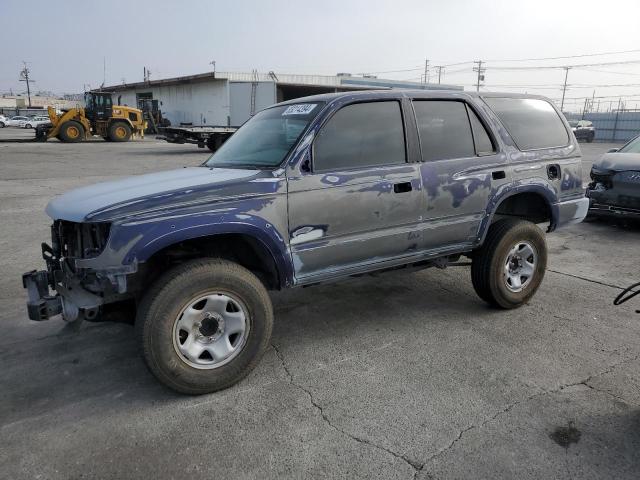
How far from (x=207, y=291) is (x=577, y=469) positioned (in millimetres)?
2239

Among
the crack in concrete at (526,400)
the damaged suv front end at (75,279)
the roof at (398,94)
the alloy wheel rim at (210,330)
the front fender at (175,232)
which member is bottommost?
the crack in concrete at (526,400)

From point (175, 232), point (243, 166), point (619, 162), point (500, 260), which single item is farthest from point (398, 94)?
point (619, 162)

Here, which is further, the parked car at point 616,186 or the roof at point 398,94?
the parked car at point 616,186

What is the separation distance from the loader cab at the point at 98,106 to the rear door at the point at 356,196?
92.7ft

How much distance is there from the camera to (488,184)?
405 cm

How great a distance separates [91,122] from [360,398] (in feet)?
99.0

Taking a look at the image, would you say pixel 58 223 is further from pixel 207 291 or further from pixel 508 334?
pixel 508 334

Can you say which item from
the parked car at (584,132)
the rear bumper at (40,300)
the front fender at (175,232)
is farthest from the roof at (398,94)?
the parked car at (584,132)

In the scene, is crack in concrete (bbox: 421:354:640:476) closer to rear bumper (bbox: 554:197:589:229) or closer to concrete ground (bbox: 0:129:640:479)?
concrete ground (bbox: 0:129:640:479)

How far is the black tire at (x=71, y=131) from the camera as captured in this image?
27406mm

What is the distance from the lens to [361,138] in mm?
3576

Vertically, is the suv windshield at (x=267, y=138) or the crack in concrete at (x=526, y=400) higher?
the suv windshield at (x=267, y=138)

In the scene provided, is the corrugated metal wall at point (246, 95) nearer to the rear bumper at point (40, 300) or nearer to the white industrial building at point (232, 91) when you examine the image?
the white industrial building at point (232, 91)

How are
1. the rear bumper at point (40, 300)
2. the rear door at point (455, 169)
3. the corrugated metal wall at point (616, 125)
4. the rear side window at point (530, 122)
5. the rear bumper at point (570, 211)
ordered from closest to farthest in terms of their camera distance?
the rear bumper at point (40, 300), the rear door at point (455, 169), the rear side window at point (530, 122), the rear bumper at point (570, 211), the corrugated metal wall at point (616, 125)
